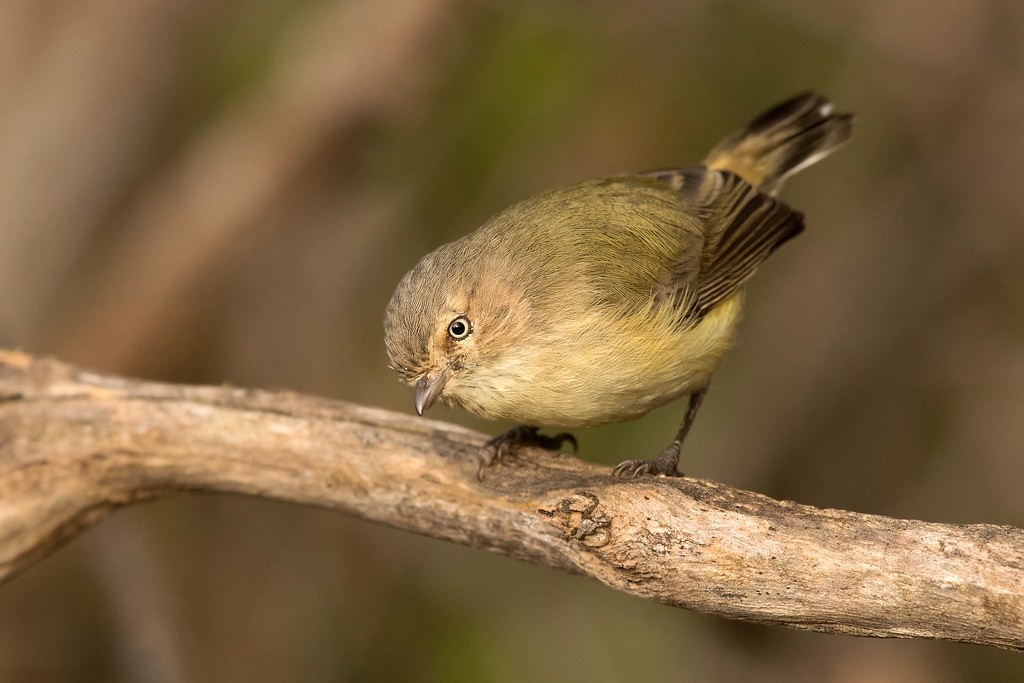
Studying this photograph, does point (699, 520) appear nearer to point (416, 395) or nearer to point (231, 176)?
point (416, 395)

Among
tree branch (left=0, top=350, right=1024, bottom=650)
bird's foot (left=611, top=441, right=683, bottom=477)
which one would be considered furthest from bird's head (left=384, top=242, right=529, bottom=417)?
bird's foot (left=611, top=441, right=683, bottom=477)

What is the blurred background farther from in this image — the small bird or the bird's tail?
the small bird

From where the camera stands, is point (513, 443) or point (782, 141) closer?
point (513, 443)

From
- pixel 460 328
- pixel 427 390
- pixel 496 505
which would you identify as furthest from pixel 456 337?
pixel 496 505

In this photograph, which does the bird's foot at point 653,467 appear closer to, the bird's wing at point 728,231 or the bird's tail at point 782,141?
the bird's wing at point 728,231

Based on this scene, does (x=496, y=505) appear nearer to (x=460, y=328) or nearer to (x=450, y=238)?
(x=460, y=328)

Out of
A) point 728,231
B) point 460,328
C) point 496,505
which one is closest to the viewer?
point 496,505

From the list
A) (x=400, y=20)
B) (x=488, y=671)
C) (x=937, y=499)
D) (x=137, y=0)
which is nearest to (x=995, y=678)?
(x=937, y=499)
